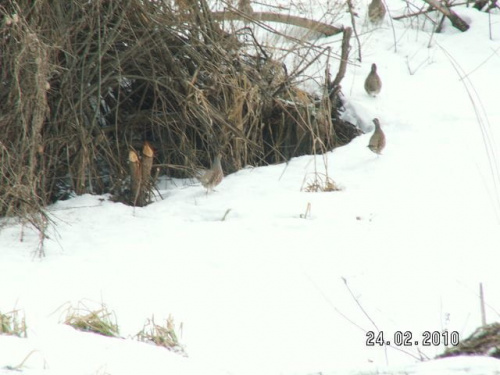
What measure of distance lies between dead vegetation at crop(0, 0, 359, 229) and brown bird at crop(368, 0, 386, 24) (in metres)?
1.17

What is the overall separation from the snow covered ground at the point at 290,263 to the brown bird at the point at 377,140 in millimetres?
80

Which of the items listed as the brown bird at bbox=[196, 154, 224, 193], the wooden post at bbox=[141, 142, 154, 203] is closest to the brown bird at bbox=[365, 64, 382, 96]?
the brown bird at bbox=[196, 154, 224, 193]

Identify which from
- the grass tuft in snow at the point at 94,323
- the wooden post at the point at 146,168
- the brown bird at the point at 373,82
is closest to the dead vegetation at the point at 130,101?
the wooden post at the point at 146,168

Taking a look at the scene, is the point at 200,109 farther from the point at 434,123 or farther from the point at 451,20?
the point at 451,20

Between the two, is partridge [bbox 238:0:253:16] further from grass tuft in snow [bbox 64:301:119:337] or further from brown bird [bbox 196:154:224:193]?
grass tuft in snow [bbox 64:301:119:337]

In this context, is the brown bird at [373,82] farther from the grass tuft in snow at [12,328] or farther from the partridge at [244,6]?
the grass tuft in snow at [12,328]

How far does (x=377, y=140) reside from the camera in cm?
486

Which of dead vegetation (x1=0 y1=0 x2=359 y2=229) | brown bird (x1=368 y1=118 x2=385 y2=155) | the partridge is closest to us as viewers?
dead vegetation (x1=0 y1=0 x2=359 y2=229)

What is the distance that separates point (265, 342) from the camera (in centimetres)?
298

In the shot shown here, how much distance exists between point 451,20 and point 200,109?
258 centimetres

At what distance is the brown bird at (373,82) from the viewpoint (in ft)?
18.0

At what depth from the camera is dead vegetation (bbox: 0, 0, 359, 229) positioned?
3.99 m

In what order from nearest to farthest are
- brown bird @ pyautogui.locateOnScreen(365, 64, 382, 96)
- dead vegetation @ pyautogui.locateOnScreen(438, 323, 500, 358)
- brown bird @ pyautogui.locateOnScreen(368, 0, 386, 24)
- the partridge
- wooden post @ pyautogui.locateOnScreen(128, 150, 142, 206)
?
1. dead vegetation @ pyautogui.locateOnScreen(438, 323, 500, 358)
2. wooden post @ pyautogui.locateOnScreen(128, 150, 142, 206)
3. the partridge
4. brown bird @ pyautogui.locateOnScreen(365, 64, 382, 96)
5. brown bird @ pyautogui.locateOnScreen(368, 0, 386, 24)

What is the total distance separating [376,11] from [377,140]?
5.89 feet
